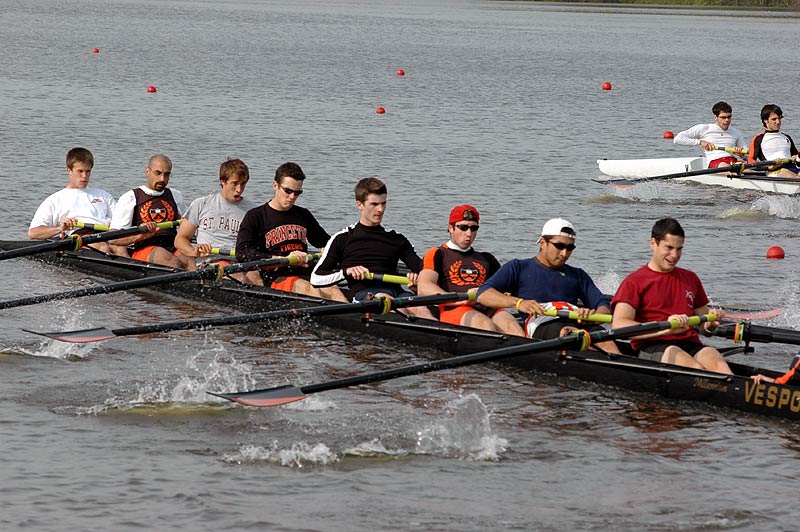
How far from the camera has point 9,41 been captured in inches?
2000

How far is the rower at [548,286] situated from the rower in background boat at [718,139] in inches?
439

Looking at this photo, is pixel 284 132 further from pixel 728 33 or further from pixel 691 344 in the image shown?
pixel 728 33

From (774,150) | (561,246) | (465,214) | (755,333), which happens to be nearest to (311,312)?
(465,214)

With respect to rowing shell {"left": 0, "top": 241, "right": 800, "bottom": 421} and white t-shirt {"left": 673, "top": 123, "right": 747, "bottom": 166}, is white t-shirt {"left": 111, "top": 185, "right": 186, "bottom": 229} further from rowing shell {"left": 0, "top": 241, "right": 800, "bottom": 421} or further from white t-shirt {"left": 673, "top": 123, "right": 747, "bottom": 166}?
white t-shirt {"left": 673, "top": 123, "right": 747, "bottom": 166}

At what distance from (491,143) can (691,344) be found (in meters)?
18.4

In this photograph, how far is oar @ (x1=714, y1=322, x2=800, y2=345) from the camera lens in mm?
9648

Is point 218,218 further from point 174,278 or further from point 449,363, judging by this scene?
point 449,363

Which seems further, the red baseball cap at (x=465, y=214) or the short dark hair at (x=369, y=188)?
the short dark hair at (x=369, y=188)

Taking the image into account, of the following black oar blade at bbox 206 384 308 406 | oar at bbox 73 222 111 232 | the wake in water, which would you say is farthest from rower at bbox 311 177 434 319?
oar at bbox 73 222 111 232

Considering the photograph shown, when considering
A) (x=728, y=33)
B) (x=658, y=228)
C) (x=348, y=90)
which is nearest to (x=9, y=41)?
(x=348, y=90)

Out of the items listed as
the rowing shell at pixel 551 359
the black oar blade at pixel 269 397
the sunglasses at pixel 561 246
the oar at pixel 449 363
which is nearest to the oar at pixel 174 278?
the rowing shell at pixel 551 359

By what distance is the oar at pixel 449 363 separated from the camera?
8.61 metres

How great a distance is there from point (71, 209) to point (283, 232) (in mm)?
3200

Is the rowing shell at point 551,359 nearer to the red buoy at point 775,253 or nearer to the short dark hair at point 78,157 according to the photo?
the short dark hair at point 78,157
